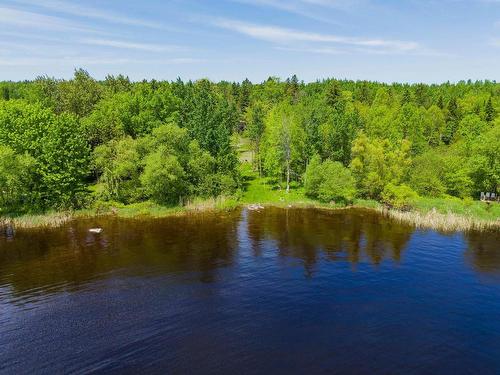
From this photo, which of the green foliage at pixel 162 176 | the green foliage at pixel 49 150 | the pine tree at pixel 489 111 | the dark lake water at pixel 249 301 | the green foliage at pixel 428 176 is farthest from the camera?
the pine tree at pixel 489 111


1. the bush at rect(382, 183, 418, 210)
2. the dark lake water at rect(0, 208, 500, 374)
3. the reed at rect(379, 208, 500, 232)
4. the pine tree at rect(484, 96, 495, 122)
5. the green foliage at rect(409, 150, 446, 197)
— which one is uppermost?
the pine tree at rect(484, 96, 495, 122)

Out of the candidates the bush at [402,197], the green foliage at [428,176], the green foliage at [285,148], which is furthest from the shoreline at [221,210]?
the green foliage at [285,148]

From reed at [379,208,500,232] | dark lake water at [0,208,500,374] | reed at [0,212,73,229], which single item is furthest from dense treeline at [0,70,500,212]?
dark lake water at [0,208,500,374]

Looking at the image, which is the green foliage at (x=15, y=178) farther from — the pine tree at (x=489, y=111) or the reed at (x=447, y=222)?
the pine tree at (x=489, y=111)

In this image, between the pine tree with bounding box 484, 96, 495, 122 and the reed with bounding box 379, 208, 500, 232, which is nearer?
the reed with bounding box 379, 208, 500, 232

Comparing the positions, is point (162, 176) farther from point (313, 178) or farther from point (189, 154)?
point (313, 178)

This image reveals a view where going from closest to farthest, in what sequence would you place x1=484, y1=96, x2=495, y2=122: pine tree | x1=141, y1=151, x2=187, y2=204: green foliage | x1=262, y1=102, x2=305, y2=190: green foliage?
1. x1=141, y1=151, x2=187, y2=204: green foliage
2. x1=262, y1=102, x2=305, y2=190: green foliage
3. x1=484, y1=96, x2=495, y2=122: pine tree

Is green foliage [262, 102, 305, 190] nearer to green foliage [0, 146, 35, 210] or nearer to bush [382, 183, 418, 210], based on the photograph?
bush [382, 183, 418, 210]
